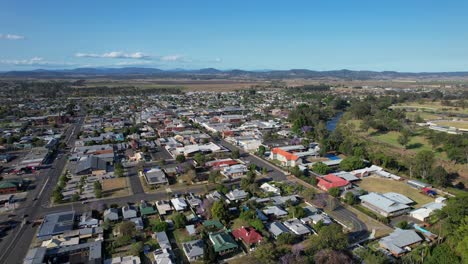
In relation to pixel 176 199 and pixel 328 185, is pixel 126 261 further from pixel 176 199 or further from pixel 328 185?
pixel 328 185

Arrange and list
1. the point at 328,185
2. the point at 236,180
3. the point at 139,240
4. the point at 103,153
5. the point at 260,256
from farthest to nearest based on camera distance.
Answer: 1. the point at 103,153
2. the point at 236,180
3. the point at 328,185
4. the point at 139,240
5. the point at 260,256

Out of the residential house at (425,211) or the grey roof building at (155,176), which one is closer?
the residential house at (425,211)

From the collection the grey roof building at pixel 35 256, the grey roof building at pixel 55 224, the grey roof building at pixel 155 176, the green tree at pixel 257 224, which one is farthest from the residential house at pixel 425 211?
the grey roof building at pixel 35 256

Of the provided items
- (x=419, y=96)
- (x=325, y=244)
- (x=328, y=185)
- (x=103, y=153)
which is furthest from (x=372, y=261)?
(x=419, y=96)

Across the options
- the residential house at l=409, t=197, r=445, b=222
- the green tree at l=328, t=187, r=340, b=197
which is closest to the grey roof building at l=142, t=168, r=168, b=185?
the green tree at l=328, t=187, r=340, b=197

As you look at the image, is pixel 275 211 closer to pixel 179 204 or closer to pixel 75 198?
pixel 179 204

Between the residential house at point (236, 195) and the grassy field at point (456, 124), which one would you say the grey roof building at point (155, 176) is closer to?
the residential house at point (236, 195)
